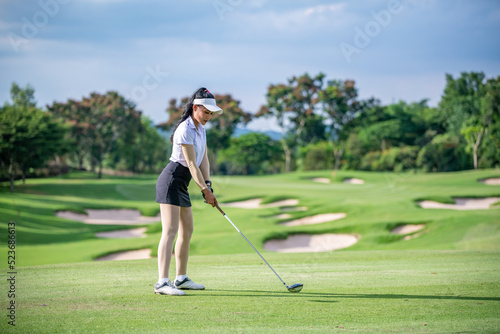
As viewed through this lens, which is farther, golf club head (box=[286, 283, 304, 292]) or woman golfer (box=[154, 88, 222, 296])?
woman golfer (box=[154, 88, 222, 296])

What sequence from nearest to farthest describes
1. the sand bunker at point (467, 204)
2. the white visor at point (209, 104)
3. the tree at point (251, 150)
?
1. the white visor at point (209, 104)
2. the sand bunker at point (467, 204)
3. the tree at point (251, 150)

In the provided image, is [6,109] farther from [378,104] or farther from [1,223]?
[378,104]

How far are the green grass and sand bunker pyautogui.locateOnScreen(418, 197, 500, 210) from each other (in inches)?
781

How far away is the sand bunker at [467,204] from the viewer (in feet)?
91.9

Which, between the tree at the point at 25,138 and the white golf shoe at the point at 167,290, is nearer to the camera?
the white golf shoe at the point at 167,290

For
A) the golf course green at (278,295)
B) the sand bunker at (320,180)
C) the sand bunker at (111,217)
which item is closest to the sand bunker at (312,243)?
the golf course green at (278,295)

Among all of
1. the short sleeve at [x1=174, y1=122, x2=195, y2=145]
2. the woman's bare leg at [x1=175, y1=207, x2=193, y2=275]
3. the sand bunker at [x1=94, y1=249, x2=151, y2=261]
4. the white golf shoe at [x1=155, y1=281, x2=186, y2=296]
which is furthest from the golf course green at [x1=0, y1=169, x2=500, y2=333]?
the short sleeve at [x1=174, y1=122, x2=195, y2=145]

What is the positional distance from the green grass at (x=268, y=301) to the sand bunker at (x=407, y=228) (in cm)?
1191

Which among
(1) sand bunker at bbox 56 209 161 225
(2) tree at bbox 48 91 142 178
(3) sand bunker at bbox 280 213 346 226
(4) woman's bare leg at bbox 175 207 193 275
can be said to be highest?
(2) tree at bbox 48 91 142 178

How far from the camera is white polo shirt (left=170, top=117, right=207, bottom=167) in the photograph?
655 centimetres

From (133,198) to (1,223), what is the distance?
15.6m

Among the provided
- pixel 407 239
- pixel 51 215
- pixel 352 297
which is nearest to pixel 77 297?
pixel 352 297

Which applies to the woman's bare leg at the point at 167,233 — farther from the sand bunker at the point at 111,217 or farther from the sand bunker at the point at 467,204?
the sand bunker at the point at 111,217

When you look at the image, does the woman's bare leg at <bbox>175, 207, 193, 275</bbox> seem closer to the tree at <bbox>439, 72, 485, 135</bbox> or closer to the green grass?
the green grass
